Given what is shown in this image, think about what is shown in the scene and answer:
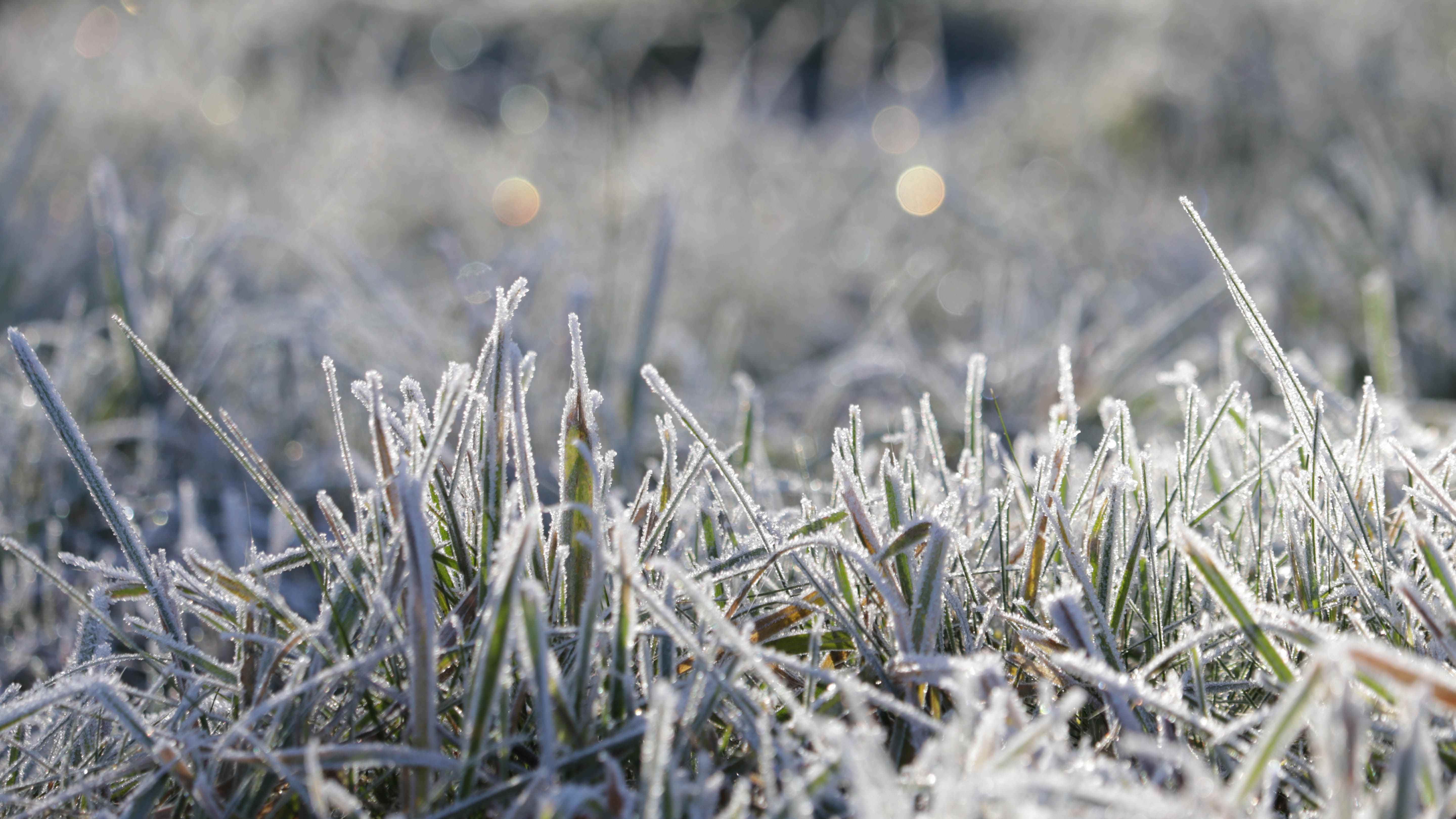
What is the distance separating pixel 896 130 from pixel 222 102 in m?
2.79

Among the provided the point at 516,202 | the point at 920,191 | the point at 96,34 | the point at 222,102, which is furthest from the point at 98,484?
the point at 96,34

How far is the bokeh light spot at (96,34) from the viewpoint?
3.53 metres

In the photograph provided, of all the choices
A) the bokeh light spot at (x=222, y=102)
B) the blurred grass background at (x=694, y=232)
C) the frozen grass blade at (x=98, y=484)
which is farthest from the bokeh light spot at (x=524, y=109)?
the frozen grass blade at (x=98, y=484)

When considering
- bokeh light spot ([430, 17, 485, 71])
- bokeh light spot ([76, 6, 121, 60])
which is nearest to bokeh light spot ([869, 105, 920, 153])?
bokeh light spot ([76, 6, 121, 60])

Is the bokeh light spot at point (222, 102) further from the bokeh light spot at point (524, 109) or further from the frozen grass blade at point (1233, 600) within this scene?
the frozen grass blade at point (1233, 600)

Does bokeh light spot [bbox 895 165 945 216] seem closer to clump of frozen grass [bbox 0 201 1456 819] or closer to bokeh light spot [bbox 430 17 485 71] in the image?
clump of frozen grass [bbox 0 201 1456 819]

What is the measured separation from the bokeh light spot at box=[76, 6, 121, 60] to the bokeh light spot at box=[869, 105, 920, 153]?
2.74 metres

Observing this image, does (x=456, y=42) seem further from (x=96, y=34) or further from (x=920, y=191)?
(x=920, y=191)

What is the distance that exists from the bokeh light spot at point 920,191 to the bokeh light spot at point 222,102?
2.05m

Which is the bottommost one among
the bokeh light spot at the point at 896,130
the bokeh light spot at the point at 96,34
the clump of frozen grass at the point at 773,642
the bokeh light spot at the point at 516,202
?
the clump of frozen grass at the point at 773,642

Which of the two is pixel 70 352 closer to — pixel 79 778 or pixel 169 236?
pixel 169 236

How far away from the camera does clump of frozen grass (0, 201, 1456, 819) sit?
0.53 meters

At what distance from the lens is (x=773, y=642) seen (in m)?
0.71

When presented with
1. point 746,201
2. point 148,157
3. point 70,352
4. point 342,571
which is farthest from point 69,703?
point 746,201
